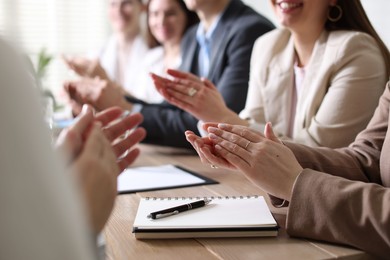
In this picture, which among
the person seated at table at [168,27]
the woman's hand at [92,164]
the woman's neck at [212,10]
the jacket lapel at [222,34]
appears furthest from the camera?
the person seated at table at [168,27]

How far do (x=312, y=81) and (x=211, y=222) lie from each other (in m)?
0.70

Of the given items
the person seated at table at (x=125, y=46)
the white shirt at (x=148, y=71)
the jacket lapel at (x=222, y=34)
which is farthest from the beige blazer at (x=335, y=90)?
the person seated at table at (x=125, y=46)

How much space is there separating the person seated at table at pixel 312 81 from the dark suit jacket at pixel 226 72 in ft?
0.50

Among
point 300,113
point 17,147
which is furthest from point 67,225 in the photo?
point 300,113

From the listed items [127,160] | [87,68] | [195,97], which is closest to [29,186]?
[127,160]

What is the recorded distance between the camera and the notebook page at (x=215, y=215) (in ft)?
2.63

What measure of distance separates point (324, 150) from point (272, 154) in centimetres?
23

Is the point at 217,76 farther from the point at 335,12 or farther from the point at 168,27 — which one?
the point at 168,27

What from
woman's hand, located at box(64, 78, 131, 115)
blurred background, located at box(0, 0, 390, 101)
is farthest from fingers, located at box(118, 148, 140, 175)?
blurred background, located at box(0, 0, 390, 101)

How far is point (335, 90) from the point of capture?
130 centimetres

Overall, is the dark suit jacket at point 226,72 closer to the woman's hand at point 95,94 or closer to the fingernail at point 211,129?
the woman's hand at point 95,94

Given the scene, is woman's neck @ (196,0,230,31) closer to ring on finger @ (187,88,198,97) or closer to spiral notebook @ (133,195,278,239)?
ring on finger @ (187,88,198,97)

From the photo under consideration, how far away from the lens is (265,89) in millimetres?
1542

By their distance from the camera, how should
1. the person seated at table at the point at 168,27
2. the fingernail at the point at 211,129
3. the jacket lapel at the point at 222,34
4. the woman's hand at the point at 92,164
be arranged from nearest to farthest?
1. the woman's hand at the point at 92,164
2. the fingernail at the point at 211,129
3. the jacket lapel at the point at 222,34
4. the person seated at table at the point at 168,27
